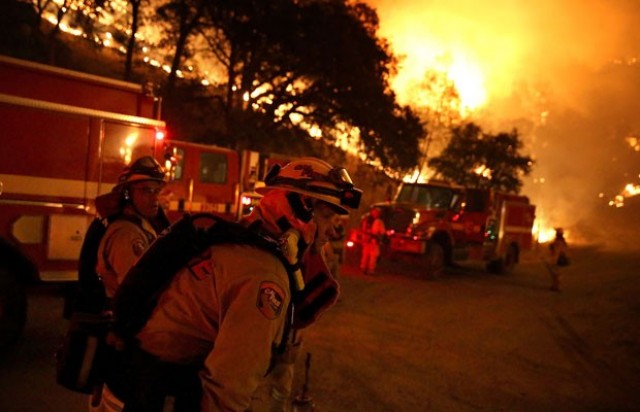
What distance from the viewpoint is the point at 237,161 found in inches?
505

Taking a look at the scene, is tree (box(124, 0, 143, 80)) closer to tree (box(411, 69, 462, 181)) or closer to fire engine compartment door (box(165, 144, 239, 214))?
fire engine compartment door (box(165, 144, 239, 214))

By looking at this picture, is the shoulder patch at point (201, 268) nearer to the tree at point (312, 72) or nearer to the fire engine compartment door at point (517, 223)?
the tree at point (312, 72)

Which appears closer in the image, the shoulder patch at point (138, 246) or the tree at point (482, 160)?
the shoulder patch at point (138, 246)

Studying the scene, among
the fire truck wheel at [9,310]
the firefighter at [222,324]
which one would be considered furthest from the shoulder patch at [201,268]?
the fire truck wheel at [9,310]

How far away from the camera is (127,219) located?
3.31 meters

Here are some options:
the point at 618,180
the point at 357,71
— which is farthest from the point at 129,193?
the point at 618,180

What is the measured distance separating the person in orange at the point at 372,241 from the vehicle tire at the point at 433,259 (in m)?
1.39

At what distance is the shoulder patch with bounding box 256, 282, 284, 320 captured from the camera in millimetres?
1673

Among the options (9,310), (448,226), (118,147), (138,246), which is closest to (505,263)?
(448,226)

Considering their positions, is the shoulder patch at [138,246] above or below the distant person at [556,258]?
above

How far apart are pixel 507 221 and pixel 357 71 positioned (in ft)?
24.7

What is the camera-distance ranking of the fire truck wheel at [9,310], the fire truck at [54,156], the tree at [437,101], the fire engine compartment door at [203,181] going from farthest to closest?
1. the tree at [437,101]
2. the fire engine compartment door at [203,181]
3. the fire truck at [54,156]
4. the fire truck wheel at [9,310]

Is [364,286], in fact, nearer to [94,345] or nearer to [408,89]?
[94,345]

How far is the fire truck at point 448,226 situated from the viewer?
51.4ft
